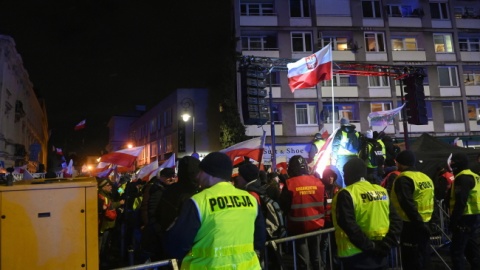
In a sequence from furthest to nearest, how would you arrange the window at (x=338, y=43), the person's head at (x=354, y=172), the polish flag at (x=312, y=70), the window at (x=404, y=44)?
1. the window at (x=404, y=44)
2. the window at (x=338, y=43)
3. the polish flag at (x=312, y=70)
4. the person's head at (x=354, y=172)

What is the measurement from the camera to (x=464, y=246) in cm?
596

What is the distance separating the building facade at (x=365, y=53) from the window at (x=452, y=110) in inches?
2.8

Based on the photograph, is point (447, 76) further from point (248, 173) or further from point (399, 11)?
point (248, 173)

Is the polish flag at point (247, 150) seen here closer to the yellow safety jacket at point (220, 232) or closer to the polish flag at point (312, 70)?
the polish flag at point (312, 70)

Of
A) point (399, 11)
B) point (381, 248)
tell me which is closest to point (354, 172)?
point (381, 248)

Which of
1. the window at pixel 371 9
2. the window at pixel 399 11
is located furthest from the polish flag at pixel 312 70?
the window at pixel 399 11

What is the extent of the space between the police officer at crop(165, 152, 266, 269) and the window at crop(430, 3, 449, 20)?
3543 centimetres

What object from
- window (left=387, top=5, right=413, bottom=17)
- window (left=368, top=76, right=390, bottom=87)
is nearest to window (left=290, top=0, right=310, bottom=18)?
window (left=387, top=5, right=413, bottom=17)

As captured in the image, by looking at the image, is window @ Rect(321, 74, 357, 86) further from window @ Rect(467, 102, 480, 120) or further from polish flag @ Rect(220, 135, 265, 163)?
polish flag @ Rect(220, 135, 265, 163)

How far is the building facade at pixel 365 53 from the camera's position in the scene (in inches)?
1168

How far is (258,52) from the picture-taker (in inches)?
1174

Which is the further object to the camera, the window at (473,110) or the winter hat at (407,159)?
the window at (473,110)

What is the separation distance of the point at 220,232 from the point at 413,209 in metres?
3.39

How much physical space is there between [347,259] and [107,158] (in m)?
9.87
